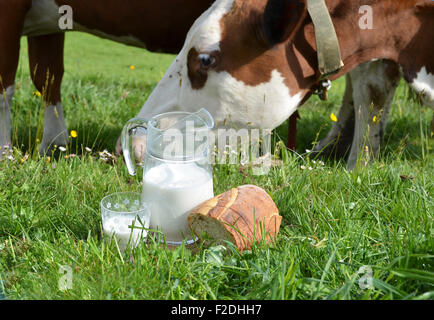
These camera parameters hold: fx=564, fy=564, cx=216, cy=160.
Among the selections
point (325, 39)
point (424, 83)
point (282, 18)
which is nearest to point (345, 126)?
point (424, 83)

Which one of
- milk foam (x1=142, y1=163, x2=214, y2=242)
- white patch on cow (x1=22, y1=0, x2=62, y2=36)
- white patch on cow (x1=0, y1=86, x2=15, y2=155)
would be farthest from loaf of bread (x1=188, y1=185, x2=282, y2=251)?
white patch on cow (x1=22, y1=0, x2=62, y2=36)

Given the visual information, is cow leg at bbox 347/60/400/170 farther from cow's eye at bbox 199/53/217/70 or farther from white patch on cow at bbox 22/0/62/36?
white patch on cow at bbox 22/0/62/36

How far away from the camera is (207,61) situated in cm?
279

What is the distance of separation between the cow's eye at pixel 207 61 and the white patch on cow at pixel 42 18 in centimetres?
117

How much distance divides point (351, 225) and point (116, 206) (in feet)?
3.01

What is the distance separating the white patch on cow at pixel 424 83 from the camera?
3.25 meters

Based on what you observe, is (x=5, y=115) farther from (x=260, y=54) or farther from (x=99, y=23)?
(x=260, y=54)

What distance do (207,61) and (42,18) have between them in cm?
129

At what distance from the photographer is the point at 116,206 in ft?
7.20

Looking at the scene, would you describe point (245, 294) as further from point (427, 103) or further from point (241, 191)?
point (427, 103)

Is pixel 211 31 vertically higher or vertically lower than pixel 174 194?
higher
